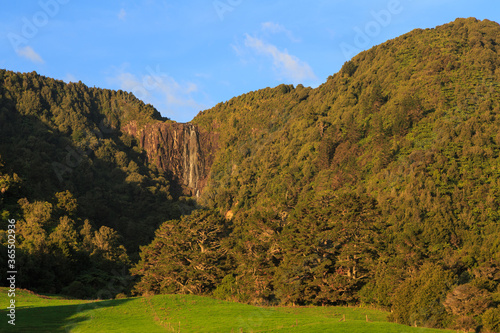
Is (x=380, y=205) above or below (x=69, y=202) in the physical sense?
below

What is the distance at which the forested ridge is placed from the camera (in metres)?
58.4

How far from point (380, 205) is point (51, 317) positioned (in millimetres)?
60513

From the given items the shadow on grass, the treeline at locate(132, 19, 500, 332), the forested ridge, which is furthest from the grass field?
the forested ridge

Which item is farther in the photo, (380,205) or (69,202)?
(69,202)


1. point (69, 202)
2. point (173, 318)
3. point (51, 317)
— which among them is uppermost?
point (69, 202)

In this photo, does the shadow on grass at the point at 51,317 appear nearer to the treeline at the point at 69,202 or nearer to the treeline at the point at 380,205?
the treeline at the point at 380,205

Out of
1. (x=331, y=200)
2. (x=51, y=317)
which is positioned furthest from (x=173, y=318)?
(x=331, y=200)

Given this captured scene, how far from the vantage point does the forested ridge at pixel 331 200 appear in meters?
58.4

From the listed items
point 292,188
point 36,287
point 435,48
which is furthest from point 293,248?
point 435,48

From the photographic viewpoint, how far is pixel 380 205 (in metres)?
87.2

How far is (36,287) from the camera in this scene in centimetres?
7044

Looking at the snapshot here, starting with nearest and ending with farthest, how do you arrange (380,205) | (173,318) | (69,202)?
(173,318), (380,205), (69,202)

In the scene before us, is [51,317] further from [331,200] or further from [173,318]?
[331,200]

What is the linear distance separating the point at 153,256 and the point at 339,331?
173 feet
